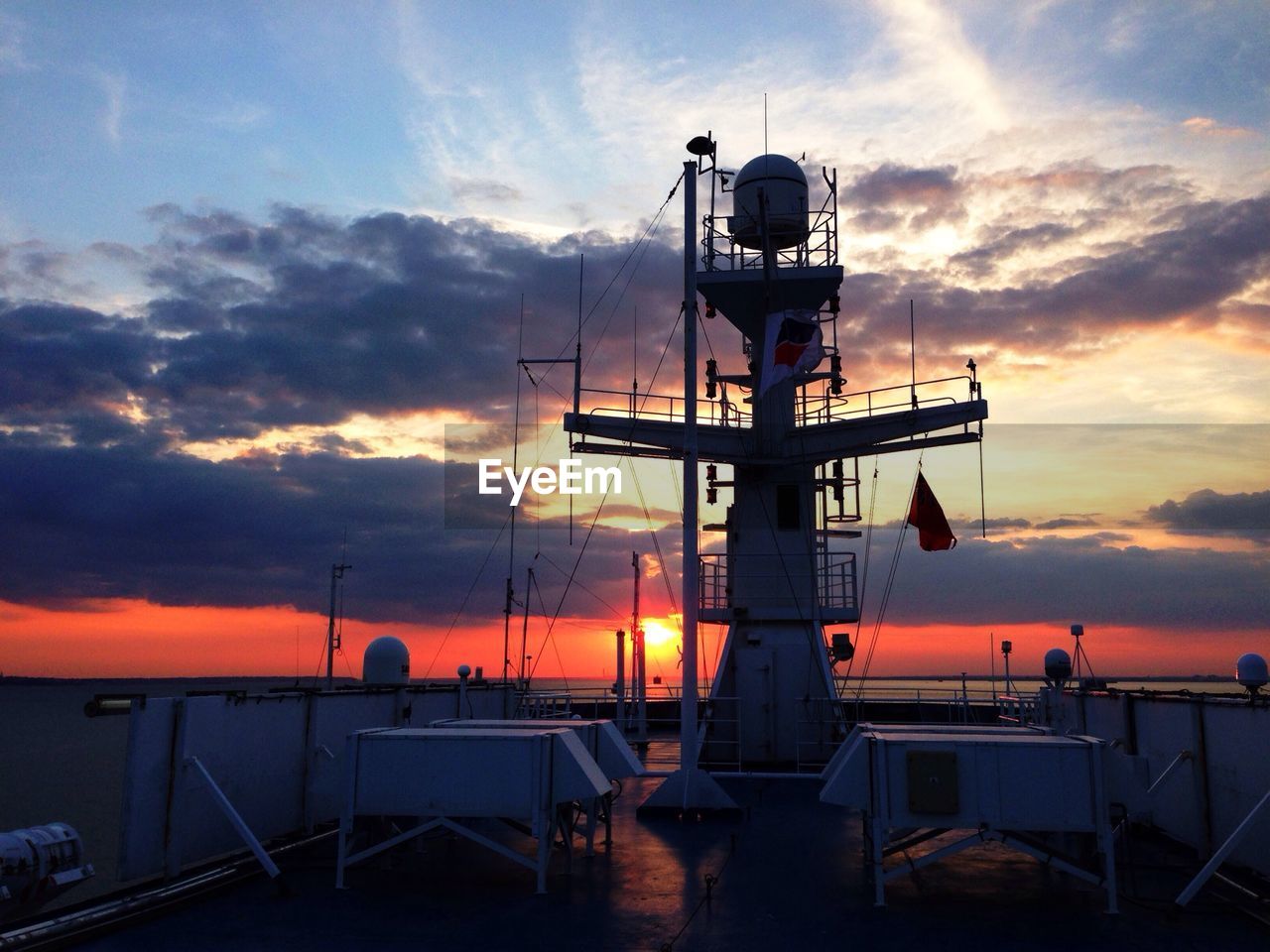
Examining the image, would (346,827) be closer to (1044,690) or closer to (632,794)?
(632,794)

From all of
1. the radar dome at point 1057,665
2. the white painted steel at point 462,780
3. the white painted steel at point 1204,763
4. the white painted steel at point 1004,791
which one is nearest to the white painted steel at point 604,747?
the white painted steel at point 462,780

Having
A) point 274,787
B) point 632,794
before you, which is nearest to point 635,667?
point 632,794

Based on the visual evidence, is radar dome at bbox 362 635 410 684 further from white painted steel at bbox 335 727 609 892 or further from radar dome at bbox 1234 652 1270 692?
radar dome at bbox 1234 652 1270 692

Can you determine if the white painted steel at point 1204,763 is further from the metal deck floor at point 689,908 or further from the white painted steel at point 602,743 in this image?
the white painted steel at point 602,743

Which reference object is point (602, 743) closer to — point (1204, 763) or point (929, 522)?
point (1204, 763)

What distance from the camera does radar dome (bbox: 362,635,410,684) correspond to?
1742 centimetres

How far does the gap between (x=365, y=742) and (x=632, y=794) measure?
9563 millimetres

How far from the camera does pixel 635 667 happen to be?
1192 inches

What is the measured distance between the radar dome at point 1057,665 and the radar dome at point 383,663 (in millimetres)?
12687

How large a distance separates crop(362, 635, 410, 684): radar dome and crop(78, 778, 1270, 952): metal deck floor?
4.00 metres

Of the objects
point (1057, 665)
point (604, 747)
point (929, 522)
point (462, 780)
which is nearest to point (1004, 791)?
point (462, 780)

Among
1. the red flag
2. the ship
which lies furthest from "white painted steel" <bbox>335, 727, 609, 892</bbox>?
the red flag

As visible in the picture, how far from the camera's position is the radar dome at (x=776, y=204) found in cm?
2548

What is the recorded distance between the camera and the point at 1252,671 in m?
15.1
